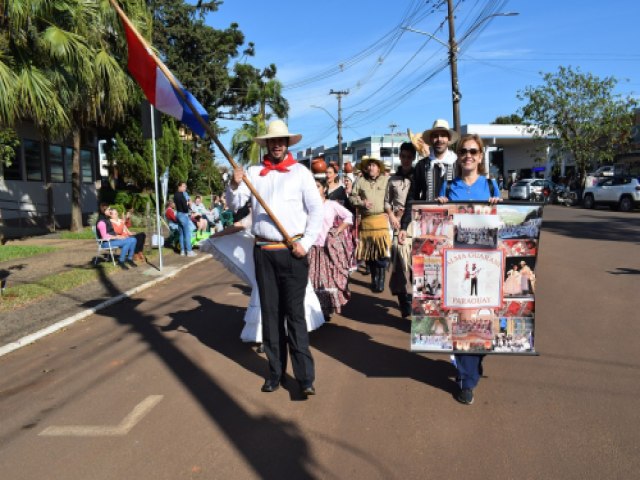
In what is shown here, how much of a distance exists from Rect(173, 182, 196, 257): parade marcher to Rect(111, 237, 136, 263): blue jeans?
4.71 ft

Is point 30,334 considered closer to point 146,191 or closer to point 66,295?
point 66,295

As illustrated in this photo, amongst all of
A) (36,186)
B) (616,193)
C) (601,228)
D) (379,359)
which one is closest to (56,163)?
(36,186)

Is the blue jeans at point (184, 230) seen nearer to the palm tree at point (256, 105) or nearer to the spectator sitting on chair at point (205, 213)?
the spectator sitting on chair at point (205, 213)

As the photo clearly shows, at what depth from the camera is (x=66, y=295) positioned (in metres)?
8.83

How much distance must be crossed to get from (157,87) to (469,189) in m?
2.87

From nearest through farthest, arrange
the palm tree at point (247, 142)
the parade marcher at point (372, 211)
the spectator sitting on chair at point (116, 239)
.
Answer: the parade marcher at point (372, 211) < the spectator sitting on chair at point (116, 239) < the palm tree at point (247, 142)

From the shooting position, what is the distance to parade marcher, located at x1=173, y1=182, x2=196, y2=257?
1298 cm

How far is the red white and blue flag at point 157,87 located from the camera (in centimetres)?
494

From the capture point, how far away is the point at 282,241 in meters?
4.44

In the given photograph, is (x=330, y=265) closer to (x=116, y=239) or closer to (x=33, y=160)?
(x=116, y=239)

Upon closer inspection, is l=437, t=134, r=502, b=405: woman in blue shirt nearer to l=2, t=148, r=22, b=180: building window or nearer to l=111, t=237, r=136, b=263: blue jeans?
l=111, t=237, r=136, b=263: blue jeans

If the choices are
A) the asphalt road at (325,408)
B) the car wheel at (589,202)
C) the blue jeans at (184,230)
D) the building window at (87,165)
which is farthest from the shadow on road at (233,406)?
the car wheel at (589,202)

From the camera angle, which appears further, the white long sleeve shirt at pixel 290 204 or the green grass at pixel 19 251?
the green grass at pixel 19 251

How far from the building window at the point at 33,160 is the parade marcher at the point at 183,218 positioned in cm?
1025
